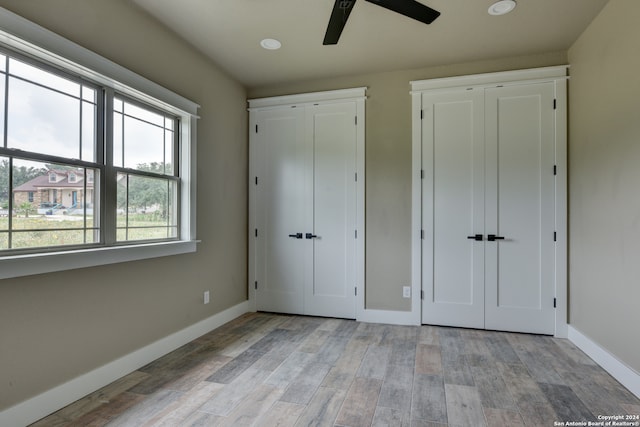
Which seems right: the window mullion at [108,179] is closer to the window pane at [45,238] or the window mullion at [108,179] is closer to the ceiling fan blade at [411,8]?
the window pane at [45,238]

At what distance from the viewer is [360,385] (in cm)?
234

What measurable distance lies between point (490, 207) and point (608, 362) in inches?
60.7

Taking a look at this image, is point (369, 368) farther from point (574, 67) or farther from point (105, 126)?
point (574, 67)

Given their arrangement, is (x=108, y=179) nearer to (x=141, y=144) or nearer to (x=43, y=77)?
(x=141, y=144)

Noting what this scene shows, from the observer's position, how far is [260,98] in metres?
4.14

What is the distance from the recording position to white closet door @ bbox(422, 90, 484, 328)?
11.3 feet

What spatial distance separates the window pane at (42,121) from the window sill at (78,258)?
24.4 inches

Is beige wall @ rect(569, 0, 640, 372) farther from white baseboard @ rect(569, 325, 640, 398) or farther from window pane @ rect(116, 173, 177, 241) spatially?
window pane @ rect(116, 173, 177, 241)

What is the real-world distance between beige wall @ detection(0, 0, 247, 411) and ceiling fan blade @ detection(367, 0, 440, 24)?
73.0 inches

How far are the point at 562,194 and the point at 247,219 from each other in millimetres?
3375

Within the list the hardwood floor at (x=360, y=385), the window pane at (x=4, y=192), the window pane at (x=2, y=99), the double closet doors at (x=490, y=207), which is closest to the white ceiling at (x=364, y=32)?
the double closet doors at (x=490, y=207)

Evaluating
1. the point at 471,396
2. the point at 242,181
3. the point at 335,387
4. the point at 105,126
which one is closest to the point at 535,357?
the point at 471,396

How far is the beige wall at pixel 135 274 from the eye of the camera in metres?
1.89

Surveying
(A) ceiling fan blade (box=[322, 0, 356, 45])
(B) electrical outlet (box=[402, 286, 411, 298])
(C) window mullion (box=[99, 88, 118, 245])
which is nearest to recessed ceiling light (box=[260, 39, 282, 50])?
(A) ceiling fan blade (box=[322, 0, 356, 45])
